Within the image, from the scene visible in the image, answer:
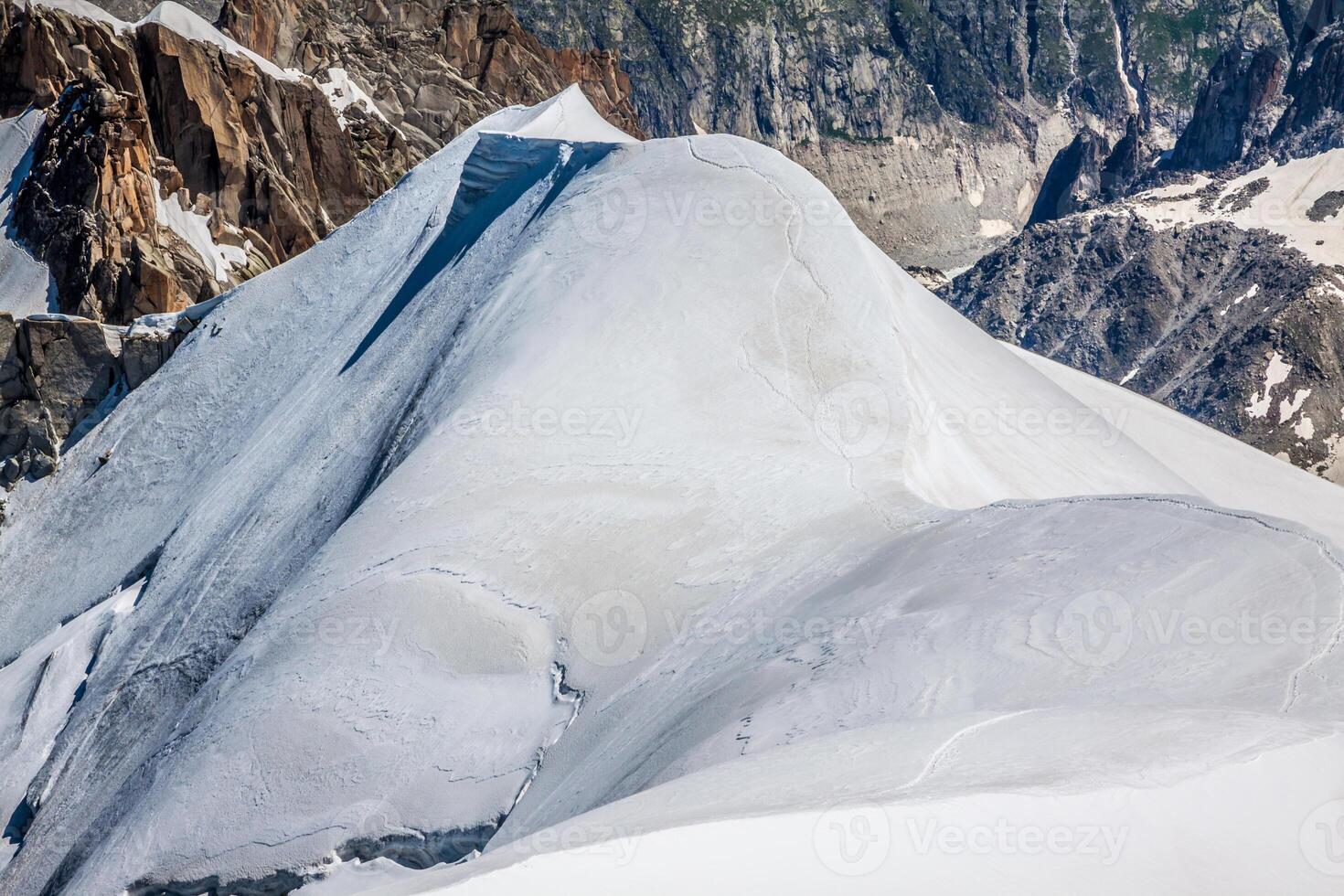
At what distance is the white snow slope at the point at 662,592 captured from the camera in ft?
25.2

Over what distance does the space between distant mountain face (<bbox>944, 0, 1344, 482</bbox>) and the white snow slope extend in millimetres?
128526

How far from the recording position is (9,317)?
1243 inches

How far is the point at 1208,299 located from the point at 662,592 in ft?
572

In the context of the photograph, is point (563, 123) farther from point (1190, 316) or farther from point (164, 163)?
point (1190, 316)

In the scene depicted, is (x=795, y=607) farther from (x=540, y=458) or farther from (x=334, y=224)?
(x=334, y=224)

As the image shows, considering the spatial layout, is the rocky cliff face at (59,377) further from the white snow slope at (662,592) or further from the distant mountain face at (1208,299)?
the distant mountain face at (1208,299)

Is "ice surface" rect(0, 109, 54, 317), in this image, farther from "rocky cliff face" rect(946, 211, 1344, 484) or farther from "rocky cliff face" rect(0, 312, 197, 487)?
"rocky cliff face" rect(946, 211, 1344, 484)

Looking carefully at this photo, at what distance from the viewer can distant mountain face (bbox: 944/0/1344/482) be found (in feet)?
474

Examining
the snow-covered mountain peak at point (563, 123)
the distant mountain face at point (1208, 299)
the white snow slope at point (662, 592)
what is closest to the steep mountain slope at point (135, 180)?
the white snow slope at point (662, 592)

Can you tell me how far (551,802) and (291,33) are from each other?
6617cm

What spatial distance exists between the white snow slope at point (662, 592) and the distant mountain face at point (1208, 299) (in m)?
129

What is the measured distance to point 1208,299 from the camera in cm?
17450

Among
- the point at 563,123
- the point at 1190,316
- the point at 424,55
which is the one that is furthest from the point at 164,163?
the point at 1190,316

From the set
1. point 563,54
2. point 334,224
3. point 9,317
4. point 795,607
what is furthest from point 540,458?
point 563,54
